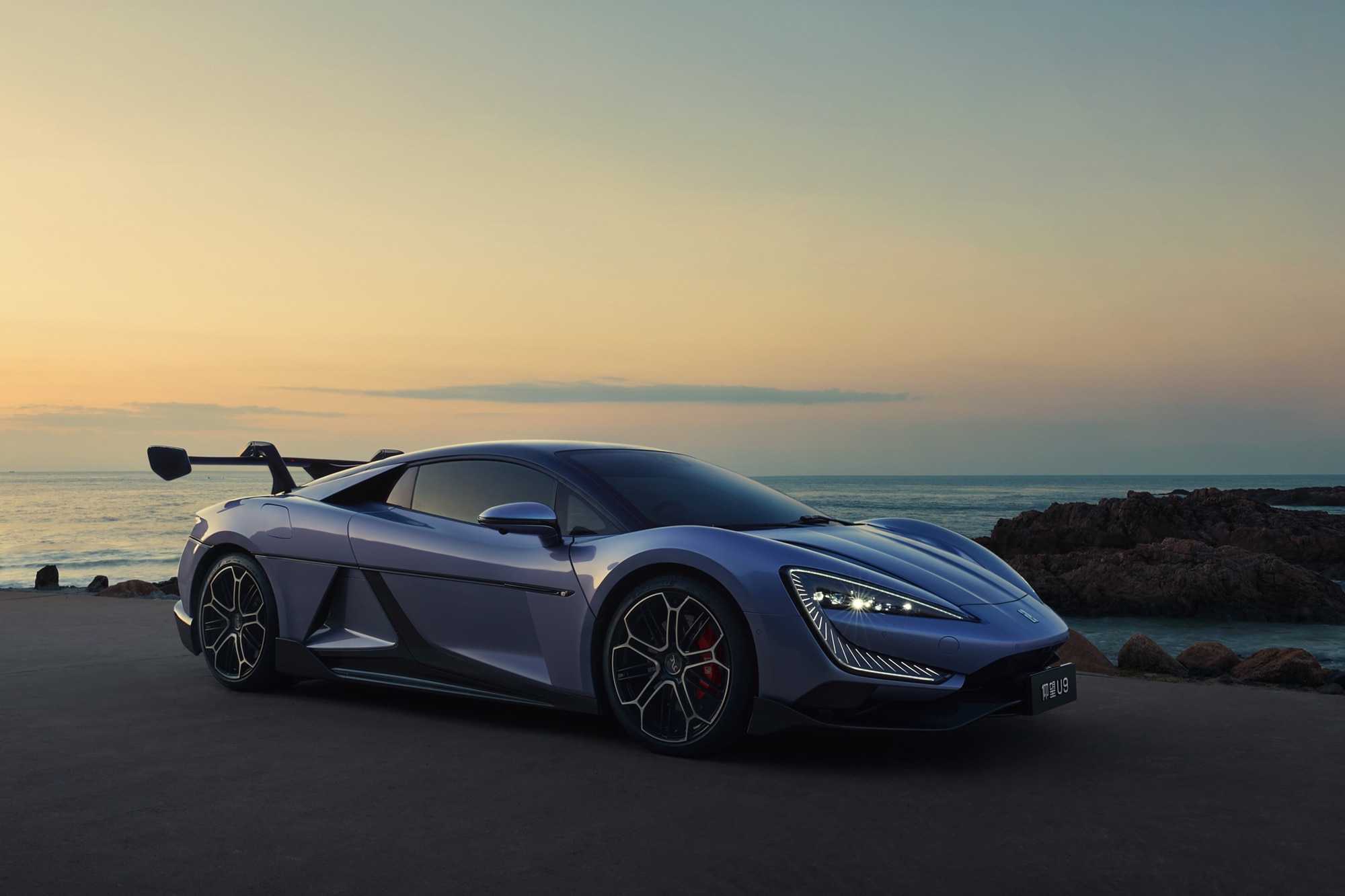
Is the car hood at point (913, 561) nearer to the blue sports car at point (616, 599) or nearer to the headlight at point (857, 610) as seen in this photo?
the blue sports car at point (616, 599)

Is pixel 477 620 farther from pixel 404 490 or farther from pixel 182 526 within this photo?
pixel 182 526

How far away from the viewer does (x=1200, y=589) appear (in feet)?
59.5

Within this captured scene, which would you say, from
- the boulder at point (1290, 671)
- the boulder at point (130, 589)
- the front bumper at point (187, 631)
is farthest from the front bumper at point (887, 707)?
the boulder at point (130, 589)

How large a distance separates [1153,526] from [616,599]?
93.9 ft

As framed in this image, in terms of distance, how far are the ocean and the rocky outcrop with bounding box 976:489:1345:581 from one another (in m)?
4.05

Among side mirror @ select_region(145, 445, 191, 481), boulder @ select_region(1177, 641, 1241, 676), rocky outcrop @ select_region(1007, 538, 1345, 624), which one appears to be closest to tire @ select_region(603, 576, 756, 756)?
side mirror @ select_region(145, 445, 191, 481)

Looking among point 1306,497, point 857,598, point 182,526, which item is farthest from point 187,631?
point 1306,497

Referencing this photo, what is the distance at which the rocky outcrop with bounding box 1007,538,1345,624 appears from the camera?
17.3m

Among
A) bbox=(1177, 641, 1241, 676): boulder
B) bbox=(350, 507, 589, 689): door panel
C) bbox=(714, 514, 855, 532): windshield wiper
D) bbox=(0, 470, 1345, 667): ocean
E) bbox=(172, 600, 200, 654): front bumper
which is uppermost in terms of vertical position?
bbox=(714, 514, 855, 532): windshield wiper

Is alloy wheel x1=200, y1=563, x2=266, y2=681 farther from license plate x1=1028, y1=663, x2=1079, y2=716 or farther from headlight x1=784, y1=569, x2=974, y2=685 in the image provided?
license plate x1=1028, y1=663, x2=1079, y2=716

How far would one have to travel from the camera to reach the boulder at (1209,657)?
27.0 feet

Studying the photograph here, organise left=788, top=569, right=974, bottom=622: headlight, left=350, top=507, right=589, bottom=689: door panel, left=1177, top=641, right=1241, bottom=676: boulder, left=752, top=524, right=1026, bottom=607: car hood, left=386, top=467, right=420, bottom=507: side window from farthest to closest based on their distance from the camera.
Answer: left=1177, top=641, right=1241, bottom=676: boulder → left=386, top=467, right=420, bottom=507: side window → left=350, top=507, right=589, bottom=689: door panel → left=752, top=524, right=1026, bottom=607: car hood → left=788, top=569, right=974, bottom=622: headlight

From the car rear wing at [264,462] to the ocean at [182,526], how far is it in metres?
3.35

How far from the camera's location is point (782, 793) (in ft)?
12.5
